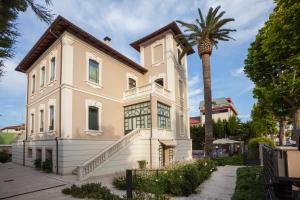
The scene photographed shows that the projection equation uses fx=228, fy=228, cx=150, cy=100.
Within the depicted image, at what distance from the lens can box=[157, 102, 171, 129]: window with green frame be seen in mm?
19353

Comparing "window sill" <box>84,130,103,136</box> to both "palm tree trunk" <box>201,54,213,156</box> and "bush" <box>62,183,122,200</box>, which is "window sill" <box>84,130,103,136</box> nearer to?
"bush" <box>62,183,122,200</box>

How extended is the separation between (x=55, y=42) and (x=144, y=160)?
36.8 feet

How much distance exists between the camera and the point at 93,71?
59.6 feet

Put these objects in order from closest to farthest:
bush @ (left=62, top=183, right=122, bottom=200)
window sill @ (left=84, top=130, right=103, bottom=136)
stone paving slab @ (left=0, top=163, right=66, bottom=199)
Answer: bush @ (left=62, top=183, right=122, bottom=200)
stone paving slab @ (left=0, top=163, right=66, bottom=199)
window sill @ (left=84, top=130, right=103, bottom=136)

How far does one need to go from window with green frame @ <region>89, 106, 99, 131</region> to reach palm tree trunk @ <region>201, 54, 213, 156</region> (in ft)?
31.6

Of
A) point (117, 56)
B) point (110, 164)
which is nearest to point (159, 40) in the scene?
point (117, 56)

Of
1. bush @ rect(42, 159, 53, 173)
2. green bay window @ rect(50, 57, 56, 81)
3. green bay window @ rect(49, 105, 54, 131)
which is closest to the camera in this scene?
bush @ rect(42, 159, 53, 173)

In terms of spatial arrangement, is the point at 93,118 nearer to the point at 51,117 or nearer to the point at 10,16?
the point at 51,117

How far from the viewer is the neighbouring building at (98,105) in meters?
15.2

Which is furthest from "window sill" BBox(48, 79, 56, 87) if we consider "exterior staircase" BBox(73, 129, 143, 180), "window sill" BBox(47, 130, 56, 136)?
"exterior staircase" BBox(73, 129, 143, 180)

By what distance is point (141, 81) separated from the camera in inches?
949

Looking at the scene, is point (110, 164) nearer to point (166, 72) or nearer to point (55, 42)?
point (55, 42)

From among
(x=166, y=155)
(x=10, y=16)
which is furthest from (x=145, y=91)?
(x=10, y=16)

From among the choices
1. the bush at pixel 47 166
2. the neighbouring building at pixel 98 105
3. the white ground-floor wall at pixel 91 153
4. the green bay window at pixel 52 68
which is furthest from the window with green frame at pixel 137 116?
the bush at pixel 47 166
